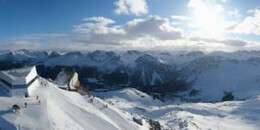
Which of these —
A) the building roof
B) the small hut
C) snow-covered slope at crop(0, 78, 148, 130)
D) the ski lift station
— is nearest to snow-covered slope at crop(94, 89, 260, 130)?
the small hut

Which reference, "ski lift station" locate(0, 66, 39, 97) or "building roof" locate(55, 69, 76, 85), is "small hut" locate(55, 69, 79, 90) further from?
"ski lift station" locate(0, 66, 39, 97)

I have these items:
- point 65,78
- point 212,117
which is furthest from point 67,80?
point 212,117

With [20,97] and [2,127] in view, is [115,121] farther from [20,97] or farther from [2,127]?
[2,127]

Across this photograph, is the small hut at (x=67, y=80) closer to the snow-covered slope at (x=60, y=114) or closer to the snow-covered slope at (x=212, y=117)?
the snow-covered slope at (x=60, y=114)

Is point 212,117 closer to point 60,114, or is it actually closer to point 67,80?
point 67,80

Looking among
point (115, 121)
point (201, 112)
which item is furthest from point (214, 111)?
point (115, 121)

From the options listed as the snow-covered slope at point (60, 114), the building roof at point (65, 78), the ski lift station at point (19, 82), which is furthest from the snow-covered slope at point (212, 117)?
the ski lift station at point (19, 82)
